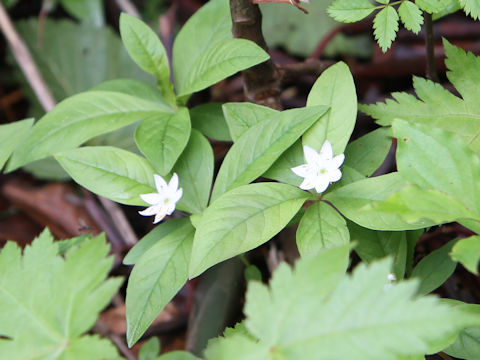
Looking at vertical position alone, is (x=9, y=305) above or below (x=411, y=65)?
above

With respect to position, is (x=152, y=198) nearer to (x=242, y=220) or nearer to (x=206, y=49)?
(x=242, y=220)

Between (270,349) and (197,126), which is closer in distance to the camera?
(270,349)

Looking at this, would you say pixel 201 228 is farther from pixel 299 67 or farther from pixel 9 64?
pixel 9 64

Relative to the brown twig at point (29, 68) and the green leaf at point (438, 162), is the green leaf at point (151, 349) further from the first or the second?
the brown twig at point (29, 68)

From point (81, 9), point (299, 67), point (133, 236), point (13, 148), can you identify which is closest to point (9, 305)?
point (13, 148)

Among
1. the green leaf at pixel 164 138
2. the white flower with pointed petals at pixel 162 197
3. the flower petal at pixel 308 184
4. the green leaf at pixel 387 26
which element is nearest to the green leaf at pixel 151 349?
the white flower with pointed petals at pixel 162 197

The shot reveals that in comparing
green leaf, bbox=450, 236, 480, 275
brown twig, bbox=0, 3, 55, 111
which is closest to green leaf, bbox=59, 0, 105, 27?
brown twig, bbox=0, 3, 55, 111

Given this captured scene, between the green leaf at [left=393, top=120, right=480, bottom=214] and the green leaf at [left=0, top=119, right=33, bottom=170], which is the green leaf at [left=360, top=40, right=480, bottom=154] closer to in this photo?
the green leaf at [left=393, top=120, right=480, bottom=214]
